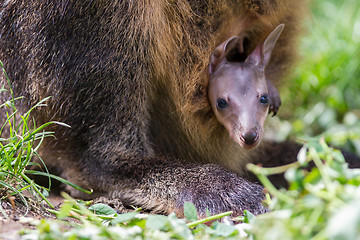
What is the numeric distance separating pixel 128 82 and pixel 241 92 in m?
0.59

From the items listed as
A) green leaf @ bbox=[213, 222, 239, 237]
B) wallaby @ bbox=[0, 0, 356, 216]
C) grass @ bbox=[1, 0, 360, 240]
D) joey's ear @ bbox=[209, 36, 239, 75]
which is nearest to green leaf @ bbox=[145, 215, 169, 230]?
grass @ bbox=[1, 0, 360, 240]

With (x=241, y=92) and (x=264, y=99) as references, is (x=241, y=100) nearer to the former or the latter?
(x=241, y=92)

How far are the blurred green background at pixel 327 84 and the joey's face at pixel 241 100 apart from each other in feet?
5.23

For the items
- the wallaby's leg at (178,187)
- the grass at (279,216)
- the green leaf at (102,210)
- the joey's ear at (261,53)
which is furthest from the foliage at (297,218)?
the joey's ear at (261,53)

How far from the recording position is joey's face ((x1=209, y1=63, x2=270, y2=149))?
2.65 m

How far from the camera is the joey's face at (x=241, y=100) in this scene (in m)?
2.65

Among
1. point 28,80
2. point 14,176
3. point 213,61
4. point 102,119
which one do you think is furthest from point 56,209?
point 213,61

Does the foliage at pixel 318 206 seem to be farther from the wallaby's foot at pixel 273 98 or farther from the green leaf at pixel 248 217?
the wallaby's foot at pixel 273 98

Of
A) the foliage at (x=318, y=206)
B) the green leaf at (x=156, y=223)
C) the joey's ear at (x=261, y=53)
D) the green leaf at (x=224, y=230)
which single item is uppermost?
the joey's ear at (x=261, y=53)

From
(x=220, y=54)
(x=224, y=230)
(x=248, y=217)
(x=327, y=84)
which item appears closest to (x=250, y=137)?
(x=248, y=217)

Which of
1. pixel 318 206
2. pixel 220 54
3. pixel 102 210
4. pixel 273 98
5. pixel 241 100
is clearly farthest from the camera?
pixel 273 98

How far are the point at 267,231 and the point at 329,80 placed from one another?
3.80m

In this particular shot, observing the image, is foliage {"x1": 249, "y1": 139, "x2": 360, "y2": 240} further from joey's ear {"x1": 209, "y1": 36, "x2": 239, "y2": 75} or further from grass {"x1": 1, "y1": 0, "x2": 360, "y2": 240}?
joey's ear {"x1": 209, "y1": 36, "x2": 239, "y2": 75}

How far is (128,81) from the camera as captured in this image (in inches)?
111
